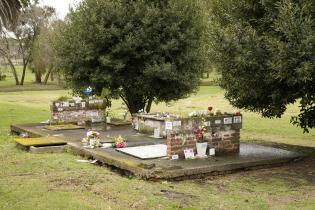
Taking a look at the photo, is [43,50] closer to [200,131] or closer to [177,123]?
[200,131]

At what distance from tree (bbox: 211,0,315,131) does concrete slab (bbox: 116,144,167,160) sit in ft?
7.71

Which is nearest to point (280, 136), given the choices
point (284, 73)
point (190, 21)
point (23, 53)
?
point (190, 21)

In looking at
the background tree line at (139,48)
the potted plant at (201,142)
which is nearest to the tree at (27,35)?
the background tree line at (139,48)

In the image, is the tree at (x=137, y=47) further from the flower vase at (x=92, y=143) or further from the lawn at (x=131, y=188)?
the lawn at (x=131, y=188)

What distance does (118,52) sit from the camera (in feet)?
58.8

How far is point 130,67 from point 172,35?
208 centimetres

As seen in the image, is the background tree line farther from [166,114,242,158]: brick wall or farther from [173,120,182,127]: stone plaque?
[173,120,182,127]: stone plaque

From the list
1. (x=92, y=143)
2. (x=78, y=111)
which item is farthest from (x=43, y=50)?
(x=92, y=143)

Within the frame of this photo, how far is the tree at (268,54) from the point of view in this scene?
31.0 ft

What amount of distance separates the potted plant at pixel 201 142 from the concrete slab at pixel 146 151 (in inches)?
31.0

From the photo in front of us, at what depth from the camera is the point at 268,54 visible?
10445 mm

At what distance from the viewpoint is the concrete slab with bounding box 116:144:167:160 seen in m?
10.9

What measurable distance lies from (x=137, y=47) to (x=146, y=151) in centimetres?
721

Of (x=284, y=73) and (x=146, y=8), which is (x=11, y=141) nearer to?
(x=146, y=8)
